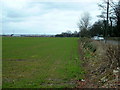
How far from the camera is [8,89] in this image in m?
8.74

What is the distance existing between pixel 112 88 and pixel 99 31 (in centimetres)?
→ 7934

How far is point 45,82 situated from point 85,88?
2.35m

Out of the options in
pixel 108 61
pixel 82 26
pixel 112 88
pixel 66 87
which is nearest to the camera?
pixel 112 88

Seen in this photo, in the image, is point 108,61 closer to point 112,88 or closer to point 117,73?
point 117,73

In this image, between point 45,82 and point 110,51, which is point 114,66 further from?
point 45,82

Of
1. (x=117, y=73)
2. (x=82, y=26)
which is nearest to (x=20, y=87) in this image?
(x=117, y=73)

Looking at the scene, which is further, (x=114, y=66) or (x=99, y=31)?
(x=99, y=31)

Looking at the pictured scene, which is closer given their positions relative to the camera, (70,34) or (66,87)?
(66,87)

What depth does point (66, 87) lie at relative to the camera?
9.06 metres

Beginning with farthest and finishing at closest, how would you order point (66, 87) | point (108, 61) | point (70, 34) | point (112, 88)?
point (70, 34)
point (108, 61)
point (66, 87)
point (112, 88)

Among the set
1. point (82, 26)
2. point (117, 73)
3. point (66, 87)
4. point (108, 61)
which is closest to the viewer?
point (66, 87)

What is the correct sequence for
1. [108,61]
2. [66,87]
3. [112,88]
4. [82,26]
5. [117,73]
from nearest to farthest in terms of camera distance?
1. [112,88]
2. [66,87]
3. [117,73]
4. [108,61]
5. [82,26]

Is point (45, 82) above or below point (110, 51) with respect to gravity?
below

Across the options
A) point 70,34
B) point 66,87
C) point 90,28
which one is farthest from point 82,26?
point 66,87
